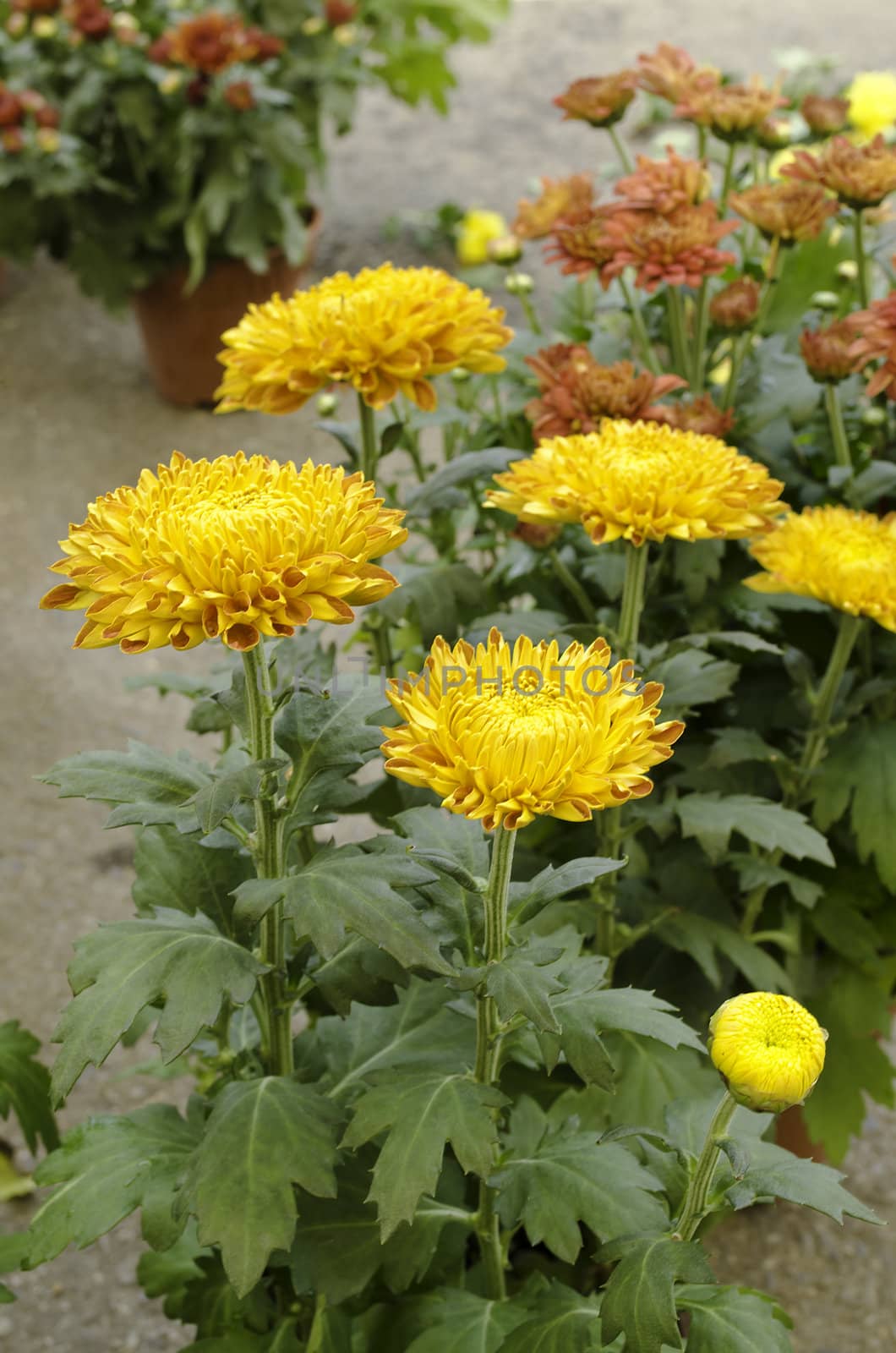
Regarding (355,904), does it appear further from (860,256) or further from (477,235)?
(477,235)

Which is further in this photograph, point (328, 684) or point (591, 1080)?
point (328, 684)

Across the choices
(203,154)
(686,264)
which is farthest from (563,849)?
(203,154)

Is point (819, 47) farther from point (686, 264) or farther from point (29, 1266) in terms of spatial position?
point (29, 1266)

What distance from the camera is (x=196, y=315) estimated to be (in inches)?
158

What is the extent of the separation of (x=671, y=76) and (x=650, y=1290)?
4.78ft

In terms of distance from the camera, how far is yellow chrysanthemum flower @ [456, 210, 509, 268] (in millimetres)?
4504

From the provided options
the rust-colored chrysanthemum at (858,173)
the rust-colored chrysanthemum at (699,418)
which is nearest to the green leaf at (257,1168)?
the rust-colored chrysanthemum at (699,418)

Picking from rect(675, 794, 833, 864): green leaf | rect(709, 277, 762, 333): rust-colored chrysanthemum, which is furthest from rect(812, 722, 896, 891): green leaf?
rect(709, 277, 762, 333): rust-colored chrysanthemum

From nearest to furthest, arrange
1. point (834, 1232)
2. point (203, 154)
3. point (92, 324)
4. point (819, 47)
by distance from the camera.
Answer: point (834, 1232), point (203, 154), point (92, 324), point (819, 47)

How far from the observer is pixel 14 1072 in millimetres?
1481

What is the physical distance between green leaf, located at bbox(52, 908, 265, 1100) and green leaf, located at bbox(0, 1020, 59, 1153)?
0.41 meters

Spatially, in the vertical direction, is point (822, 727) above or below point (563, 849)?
above

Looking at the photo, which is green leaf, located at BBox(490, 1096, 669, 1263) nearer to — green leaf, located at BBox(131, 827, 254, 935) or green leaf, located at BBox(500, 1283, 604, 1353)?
green leaf, located at BBox(500, 1283, 604, 1353)

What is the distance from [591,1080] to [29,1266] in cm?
52
